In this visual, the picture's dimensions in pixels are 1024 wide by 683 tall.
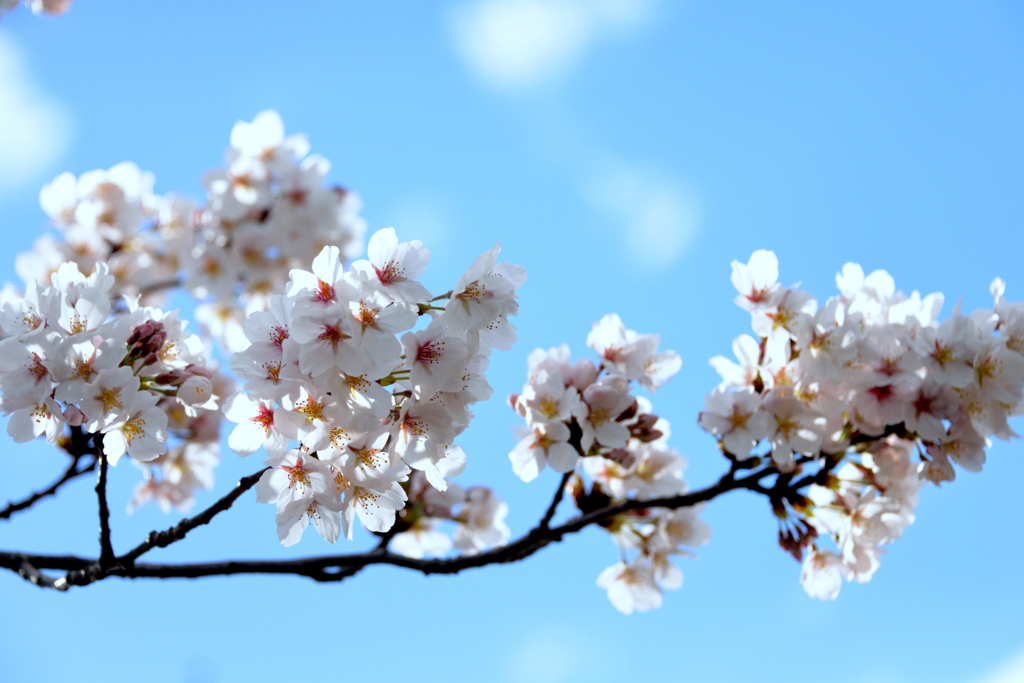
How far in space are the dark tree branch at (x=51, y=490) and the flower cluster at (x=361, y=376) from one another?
1148mm

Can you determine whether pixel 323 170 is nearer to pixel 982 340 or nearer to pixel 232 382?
pixel 232 382

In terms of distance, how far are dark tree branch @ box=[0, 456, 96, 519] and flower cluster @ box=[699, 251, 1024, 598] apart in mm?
2176

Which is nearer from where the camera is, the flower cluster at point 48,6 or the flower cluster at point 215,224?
the flower cluster at point 48,6

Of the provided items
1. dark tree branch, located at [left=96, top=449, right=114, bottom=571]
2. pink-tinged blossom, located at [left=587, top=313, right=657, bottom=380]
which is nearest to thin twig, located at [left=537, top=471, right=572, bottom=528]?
pink-tinged blossom, located at [left=587, top=313, right=657, bottom=380]

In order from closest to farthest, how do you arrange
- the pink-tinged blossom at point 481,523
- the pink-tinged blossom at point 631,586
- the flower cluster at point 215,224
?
the pink-tinged blossom at point 631,586, the pink-tinged blossom at point 481,523, the flower cluster at point 215,224

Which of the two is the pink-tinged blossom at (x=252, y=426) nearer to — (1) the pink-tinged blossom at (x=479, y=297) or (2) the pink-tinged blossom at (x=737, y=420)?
(1) the pink-tinged blossom at (x=479, y=297)

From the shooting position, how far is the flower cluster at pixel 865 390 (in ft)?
7.43

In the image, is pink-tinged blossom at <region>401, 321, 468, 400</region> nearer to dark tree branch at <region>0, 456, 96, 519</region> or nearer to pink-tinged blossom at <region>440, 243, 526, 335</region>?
pink-tinged blossom at <region>440, 243, 526, 335</region>

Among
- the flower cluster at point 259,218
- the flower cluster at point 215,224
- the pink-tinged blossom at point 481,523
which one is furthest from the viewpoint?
the flower cluster at point 259,218

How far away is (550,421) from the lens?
2307mm

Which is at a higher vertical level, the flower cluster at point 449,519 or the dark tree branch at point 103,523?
the flower cluster at point 449,519

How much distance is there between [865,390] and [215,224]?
4095mm

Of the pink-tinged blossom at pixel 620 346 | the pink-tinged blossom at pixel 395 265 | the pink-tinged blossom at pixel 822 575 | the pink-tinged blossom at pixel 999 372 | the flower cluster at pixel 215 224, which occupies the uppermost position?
the flower cluster at pixel 215 224

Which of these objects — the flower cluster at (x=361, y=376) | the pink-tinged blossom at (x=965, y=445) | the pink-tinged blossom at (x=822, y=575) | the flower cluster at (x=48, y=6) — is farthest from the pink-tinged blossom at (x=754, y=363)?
the flower cluster at (x=48, y=6)
